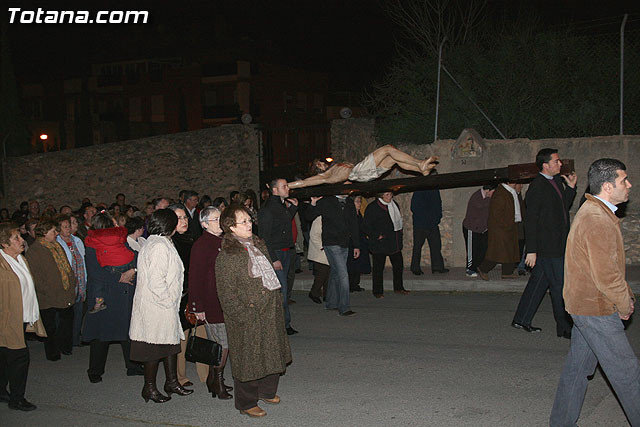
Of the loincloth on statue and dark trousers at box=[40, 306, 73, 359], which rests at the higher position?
the loincloth on statue

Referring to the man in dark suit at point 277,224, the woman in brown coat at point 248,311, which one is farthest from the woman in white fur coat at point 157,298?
the man in dark suit at point 277,224

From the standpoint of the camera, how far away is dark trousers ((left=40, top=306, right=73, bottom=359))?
790 cm

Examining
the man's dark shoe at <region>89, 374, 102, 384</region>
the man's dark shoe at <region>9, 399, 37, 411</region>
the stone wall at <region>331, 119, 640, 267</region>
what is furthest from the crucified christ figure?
the stone wall at <region>331, 119, 640, 267</region>

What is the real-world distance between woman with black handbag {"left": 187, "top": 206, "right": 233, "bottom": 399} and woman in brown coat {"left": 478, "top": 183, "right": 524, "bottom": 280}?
634cm

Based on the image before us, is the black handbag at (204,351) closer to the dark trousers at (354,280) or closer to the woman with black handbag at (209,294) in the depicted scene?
the woman with black handbag at (209,294)

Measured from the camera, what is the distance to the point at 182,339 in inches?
261

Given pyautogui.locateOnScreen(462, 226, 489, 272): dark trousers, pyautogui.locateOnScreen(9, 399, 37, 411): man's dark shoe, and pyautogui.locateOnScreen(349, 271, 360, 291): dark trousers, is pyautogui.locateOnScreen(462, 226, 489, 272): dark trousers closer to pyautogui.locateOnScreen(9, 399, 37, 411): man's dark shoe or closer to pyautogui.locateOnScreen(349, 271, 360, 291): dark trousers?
pyautogui.locateOnScreen(349, 271, 360, 291): dark trousers

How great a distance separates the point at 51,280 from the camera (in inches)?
306

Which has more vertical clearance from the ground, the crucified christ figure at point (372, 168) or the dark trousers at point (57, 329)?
the crucified christ figure at point (372, 168)

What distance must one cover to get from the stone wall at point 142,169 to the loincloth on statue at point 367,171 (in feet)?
42.0

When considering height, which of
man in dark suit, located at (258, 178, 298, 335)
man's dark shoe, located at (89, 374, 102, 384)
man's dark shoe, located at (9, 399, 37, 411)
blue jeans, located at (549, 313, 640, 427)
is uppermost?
man in dark suit, located at (258, 178, 298, 335)

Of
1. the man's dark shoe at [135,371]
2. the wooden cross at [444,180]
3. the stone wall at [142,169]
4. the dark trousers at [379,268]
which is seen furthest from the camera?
the stone wall at [142,169]

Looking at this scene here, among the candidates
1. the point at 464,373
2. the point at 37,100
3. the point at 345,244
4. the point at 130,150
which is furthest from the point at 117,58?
the point at 464,373

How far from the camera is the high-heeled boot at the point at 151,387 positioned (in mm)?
6203
